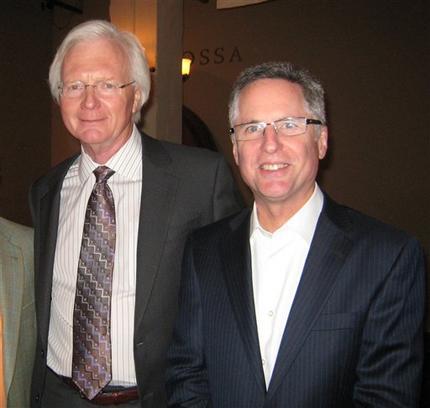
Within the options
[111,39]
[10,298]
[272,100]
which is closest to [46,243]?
[10,298]

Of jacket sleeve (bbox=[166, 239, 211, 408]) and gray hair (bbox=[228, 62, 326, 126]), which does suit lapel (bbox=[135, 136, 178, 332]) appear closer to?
jacket sleeve (bbox=[166, 239, 211, 408])

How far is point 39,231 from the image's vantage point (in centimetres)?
188

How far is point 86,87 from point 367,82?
459cm

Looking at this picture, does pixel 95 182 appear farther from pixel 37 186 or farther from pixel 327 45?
pixel 327 45

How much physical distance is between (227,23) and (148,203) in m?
5.43

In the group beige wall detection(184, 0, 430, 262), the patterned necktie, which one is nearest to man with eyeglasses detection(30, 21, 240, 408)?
the patterned necktie

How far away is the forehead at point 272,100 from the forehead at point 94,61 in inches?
24.8

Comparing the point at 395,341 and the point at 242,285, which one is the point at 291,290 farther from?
the point at 395,341

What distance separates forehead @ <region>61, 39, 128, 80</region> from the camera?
1710 mm

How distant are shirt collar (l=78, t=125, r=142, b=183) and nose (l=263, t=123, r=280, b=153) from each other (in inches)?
24.6

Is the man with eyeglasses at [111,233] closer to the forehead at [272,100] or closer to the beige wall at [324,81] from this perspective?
the forehead at [272,100]

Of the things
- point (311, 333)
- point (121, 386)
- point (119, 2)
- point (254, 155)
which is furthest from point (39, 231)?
point (119, 2)

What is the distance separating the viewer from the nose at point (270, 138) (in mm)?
1328

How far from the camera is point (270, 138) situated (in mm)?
1336
